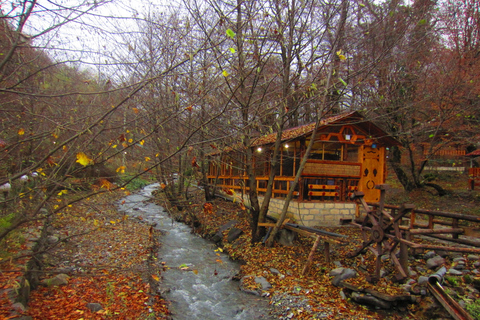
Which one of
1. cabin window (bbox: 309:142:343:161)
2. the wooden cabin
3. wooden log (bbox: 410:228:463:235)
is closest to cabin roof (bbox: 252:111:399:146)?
the wooden cabin

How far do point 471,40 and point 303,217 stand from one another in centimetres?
1152

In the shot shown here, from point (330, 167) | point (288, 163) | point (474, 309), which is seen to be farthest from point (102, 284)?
point (330, 167)

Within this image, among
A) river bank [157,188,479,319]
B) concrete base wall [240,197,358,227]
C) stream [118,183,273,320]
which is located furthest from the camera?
concrete base wall [240,197,358,227]

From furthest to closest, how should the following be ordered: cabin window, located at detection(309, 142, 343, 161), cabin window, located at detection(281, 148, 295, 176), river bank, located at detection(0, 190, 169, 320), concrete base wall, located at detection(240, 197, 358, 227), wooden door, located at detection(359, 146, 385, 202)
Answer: wooden door, located at detection(359, 146, 385, 202)
cabin window, located at detection(281, 148, 295, 176)
cabin window, located at detection(309, 142, 343, 161)
concrete base wall, located at detection(240, 197, 358, 227)
river bank, located at detection(0, 190, 169, 320)

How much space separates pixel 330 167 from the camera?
1116 cm

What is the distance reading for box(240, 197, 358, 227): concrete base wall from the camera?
1073cm

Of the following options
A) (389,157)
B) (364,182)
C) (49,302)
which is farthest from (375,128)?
(49,302)

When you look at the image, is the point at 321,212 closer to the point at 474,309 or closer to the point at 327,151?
the point at 327,151

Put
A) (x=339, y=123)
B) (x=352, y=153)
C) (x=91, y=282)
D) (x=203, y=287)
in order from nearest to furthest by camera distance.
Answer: (x=91, y=282) < (x=203, y=287) < (x=339, y=123) < (x=352, y=153)

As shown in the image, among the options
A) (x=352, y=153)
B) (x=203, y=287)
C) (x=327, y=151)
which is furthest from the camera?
(x=352, y=153)

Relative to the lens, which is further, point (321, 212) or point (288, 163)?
point (288, 163)

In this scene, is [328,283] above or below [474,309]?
below

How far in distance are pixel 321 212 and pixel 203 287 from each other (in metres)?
5.44

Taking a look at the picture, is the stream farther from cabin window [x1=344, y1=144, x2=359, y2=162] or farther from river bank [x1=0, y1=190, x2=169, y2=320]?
cabin window [x1=344, y1=144, x2=359, y2=162]
